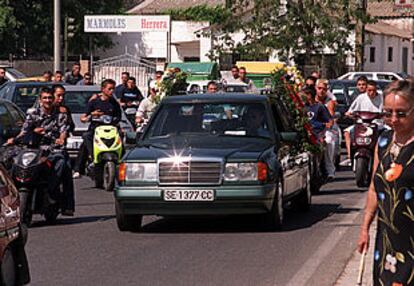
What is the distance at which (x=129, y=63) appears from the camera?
49.0m

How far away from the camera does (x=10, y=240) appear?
7.93m

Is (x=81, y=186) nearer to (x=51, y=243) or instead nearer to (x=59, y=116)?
(x=59, y=116)

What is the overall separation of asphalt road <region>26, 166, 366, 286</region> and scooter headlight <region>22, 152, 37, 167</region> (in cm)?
79

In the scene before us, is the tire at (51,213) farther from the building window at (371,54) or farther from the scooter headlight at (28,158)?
the building window at (371,54)

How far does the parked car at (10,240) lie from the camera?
7.77 m

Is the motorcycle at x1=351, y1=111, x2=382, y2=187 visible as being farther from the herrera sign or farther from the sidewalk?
the herrera sign

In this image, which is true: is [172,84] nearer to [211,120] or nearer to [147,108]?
[147,108]

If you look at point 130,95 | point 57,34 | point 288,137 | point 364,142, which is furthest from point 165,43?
point 288,137

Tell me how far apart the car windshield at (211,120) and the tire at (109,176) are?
4.39 m

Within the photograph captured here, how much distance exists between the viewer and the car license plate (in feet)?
41.4

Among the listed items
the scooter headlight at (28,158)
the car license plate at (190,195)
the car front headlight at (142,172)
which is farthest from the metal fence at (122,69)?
the car license plate at (190,195)

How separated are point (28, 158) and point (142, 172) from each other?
1.66 meters

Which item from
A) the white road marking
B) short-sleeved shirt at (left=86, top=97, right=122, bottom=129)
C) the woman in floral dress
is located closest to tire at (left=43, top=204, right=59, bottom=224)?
the white road marking

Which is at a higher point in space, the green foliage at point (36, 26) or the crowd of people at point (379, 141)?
the green foliage at point (36, 26)
